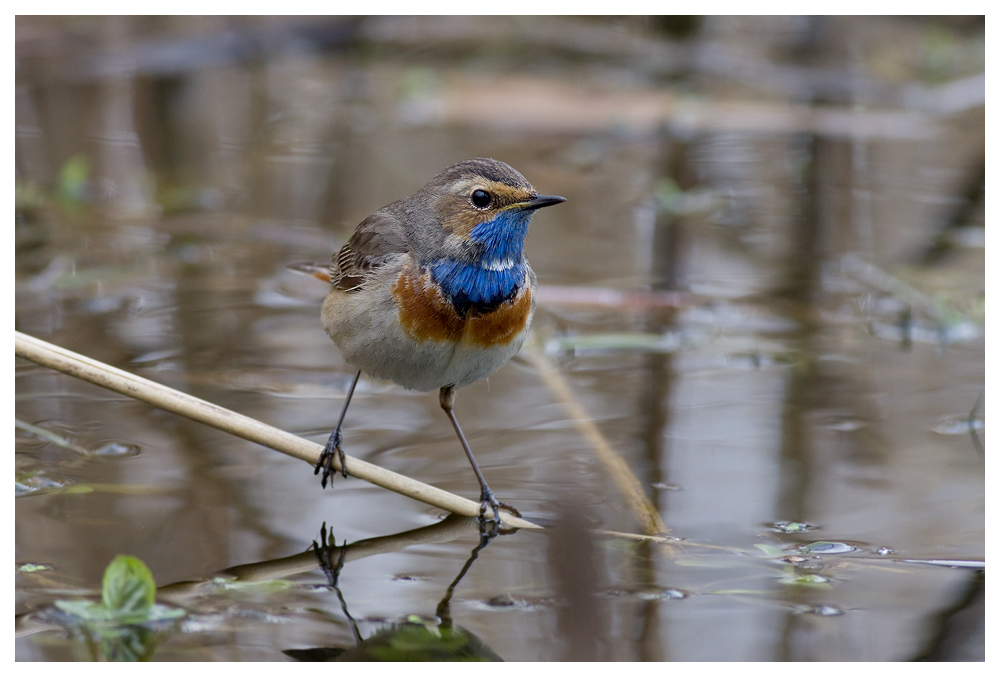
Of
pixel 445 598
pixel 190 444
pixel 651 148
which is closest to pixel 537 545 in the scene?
pixel 445 598

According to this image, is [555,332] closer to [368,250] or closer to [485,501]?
[368,250]

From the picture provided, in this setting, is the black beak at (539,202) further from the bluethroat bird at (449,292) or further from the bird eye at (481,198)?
the bird eye at (481,198)

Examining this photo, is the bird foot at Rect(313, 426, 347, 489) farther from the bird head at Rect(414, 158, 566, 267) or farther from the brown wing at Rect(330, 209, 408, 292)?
the bird head at Rect(414, 158, 566, 267)

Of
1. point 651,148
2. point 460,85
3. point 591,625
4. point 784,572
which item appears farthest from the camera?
point 460,85

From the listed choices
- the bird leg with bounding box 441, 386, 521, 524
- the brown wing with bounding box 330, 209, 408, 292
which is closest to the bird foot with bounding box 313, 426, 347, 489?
the bird leg with bounding box 441, 386, 521, 524

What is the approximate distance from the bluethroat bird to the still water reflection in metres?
0.56

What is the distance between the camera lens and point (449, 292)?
4355 mm

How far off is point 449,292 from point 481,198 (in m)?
0.45

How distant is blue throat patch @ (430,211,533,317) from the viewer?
437 cm

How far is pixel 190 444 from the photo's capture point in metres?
4.81

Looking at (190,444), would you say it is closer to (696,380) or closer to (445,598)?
(445,598)

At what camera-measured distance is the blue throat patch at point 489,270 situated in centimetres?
437

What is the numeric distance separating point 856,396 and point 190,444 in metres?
3.38

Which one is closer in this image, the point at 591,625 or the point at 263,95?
the point at 591,625
